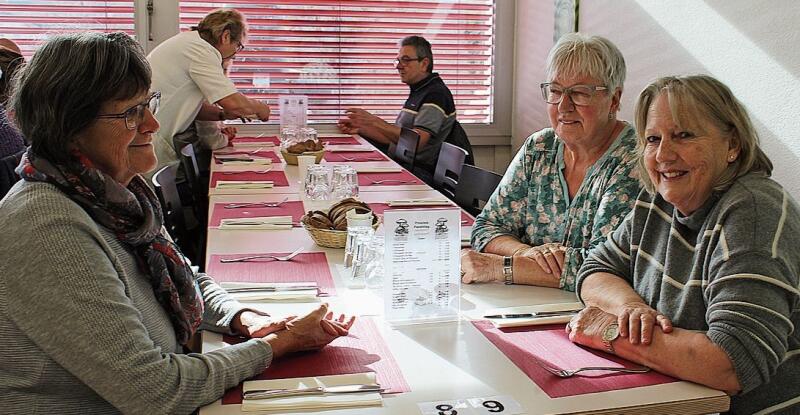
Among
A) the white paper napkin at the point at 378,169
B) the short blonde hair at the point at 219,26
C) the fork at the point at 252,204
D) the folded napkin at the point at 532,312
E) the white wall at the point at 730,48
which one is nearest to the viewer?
the folded napkin at the point at 532,312

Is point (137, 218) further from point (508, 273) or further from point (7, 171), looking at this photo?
point (7, 171)

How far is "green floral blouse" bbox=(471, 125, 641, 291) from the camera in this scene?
2322 mm

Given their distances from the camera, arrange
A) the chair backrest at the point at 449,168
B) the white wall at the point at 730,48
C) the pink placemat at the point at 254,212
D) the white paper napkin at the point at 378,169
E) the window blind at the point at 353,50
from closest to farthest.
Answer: the pink placemat at the point at 254,212 → the white wall at the point at 730,48 → the chair backrest at the point at 449,168 → the white paper napkin at the point at 378,169 → the window blind at the point at 353,50

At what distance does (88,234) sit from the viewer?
146cm

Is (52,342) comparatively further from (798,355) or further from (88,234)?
(798,355)

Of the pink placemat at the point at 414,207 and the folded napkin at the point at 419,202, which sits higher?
the folded napkin at the point at 419,202

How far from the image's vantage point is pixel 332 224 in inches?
102

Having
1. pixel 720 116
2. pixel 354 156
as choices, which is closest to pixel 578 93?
pixel 720 116

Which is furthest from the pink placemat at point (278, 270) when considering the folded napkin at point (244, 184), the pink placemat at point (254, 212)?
the folded napkin at point (244, 184)

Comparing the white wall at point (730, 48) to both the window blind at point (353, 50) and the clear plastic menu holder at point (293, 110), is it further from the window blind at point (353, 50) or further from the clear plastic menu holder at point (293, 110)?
the clear plastic menu holder at point (293, 110)

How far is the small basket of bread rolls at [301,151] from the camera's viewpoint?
13.8 ft

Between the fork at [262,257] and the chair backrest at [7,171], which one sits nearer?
the fork at [262,257]

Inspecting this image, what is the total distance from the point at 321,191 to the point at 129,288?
70.3 inches

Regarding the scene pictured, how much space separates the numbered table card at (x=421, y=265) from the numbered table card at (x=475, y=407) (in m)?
0.39
